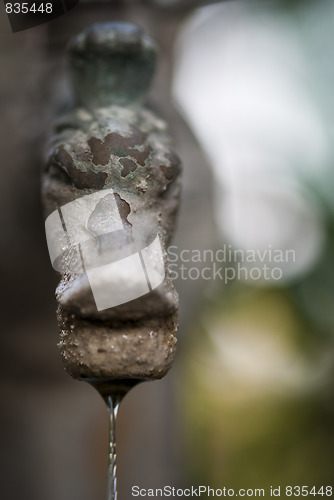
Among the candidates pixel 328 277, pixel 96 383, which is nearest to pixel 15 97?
pixel 96 383

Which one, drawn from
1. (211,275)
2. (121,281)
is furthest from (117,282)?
(211,275)

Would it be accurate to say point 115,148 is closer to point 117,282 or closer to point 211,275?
point 117,282

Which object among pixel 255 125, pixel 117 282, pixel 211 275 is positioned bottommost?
pixel 117 282

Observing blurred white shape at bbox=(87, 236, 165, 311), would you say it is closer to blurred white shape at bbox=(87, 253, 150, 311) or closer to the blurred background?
blurred white shape at bbox=(87, 253, 150, 311)

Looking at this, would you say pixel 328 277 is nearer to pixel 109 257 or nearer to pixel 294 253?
pixel 294 253

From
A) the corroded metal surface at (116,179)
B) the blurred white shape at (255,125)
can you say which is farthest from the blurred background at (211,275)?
the corroded metal surface at (116,179)

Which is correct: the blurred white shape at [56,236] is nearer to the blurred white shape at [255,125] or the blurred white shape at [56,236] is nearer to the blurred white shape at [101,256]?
the blurred white shape at [101,256]
